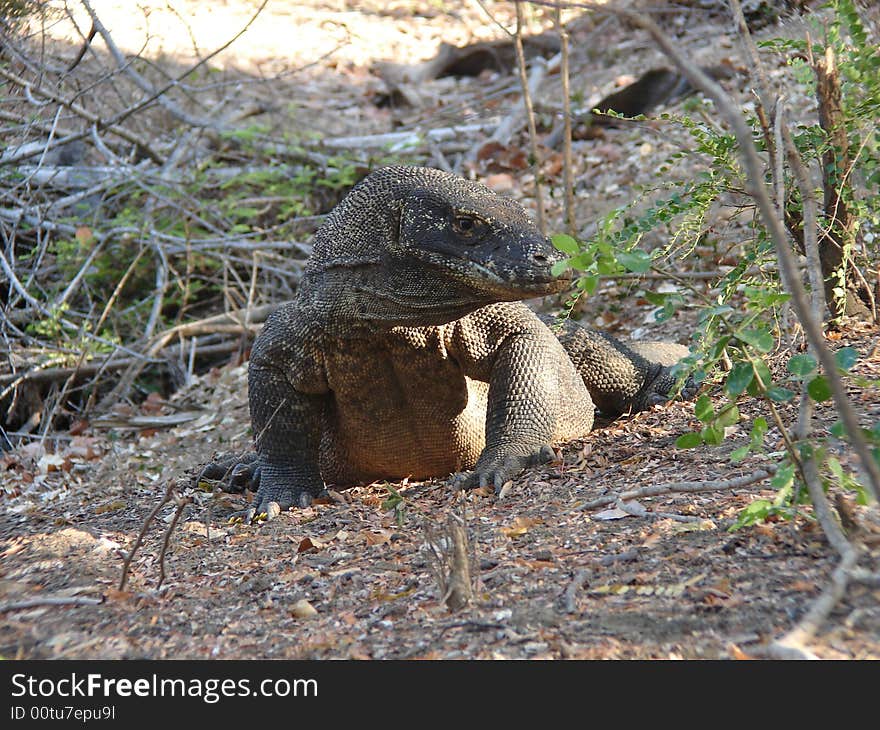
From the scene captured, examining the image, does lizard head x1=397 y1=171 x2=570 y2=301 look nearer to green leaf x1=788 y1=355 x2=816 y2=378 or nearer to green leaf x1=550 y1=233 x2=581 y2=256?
green leaf x1=550 y1=233 x2=581 y2=256

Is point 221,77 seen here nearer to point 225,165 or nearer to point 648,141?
point 225,165

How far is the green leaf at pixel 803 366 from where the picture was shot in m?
2.68

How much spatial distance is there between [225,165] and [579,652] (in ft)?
24.0

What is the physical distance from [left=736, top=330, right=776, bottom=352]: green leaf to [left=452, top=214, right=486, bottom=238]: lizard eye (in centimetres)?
137

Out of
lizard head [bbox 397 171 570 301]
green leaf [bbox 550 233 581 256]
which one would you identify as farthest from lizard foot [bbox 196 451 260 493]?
green leaf [bbox 550 233 581 256]

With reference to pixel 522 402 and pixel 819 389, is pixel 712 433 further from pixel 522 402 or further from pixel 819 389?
pixel 522 402

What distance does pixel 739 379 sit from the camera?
279 centimetres

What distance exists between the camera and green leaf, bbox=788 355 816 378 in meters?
2.68

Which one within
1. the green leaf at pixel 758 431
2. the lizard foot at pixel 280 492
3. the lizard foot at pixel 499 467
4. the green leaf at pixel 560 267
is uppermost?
the green leaf at pixel 560 267

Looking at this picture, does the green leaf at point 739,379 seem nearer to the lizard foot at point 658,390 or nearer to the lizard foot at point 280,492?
the lizard foot at point 280,492

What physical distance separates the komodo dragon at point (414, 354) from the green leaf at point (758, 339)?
102cm

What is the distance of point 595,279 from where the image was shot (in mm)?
2785

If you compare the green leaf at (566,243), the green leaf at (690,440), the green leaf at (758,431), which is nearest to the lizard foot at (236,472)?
the green leaf at (690,440)

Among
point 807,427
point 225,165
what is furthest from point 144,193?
point 807,427
